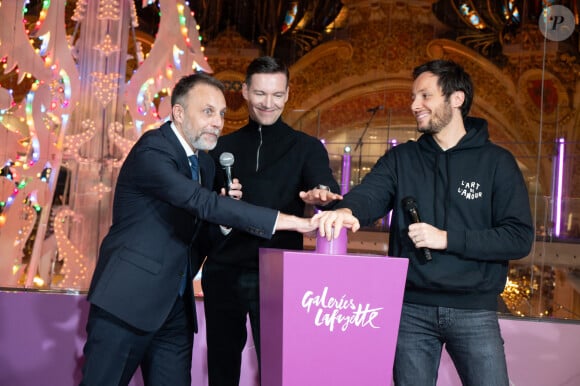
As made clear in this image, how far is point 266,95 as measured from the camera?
2.26 metres

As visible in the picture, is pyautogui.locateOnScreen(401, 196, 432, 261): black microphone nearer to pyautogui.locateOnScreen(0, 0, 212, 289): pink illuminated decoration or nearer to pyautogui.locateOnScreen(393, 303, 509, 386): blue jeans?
pyautogui.locateOnScreen(393, 303, 509, 386): blue jeans

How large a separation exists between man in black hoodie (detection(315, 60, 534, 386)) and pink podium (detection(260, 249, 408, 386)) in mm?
224

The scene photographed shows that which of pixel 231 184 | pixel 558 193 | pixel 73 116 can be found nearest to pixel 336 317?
pixel 231 184

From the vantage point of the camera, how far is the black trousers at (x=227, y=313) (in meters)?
2.17

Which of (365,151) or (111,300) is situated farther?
(365,151)

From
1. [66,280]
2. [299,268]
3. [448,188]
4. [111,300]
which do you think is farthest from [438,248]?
[66,280]

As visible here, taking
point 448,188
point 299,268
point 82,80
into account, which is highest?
point 82,80

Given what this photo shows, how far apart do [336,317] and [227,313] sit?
27.9 inches

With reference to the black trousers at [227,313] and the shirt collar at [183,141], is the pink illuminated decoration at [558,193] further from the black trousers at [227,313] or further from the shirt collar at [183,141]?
the shirt collar at [183,141]

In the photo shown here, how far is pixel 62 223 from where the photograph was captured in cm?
385

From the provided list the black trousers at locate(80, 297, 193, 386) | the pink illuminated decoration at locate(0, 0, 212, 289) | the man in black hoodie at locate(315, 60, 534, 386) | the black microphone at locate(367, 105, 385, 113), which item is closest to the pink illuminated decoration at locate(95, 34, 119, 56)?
→ the pink illuminated decoration at locate(0, 0, 212, 289)

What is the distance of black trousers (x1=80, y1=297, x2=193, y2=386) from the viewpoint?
2.01m

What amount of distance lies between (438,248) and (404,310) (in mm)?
215

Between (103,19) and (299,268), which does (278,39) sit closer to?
(103,19)
